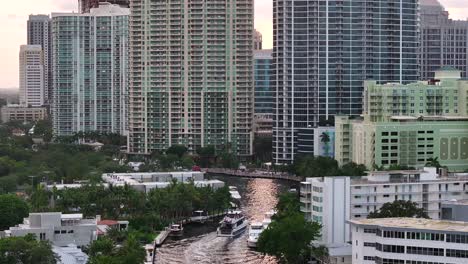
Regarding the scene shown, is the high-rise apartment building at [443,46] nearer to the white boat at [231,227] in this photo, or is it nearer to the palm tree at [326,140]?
the palm tree at [326,140]

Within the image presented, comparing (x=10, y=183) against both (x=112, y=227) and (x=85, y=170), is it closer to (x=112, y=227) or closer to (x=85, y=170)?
(x=85, y=170)

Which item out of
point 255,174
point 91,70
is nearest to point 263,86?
point 91,70

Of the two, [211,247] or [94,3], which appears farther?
[94,3]

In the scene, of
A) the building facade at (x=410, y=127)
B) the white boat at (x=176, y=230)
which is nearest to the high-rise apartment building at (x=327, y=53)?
the building facade at (x=410, y=127)

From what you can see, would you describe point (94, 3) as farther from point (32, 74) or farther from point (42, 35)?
point (42, 35)

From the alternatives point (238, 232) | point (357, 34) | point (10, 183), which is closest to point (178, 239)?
point (238, 232)

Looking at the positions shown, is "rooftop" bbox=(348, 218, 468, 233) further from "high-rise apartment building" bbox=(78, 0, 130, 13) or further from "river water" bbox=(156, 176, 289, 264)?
"high-rise apartment building" bbox=(78, 0, 130, 13)
